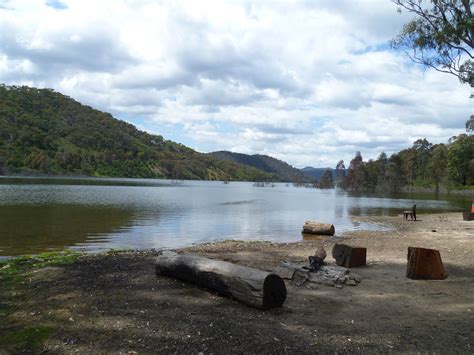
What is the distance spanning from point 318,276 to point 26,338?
7493mm

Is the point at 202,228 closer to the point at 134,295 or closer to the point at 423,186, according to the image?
the point at 134,295

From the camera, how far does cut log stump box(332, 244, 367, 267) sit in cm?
1376

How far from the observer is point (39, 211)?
37.7m

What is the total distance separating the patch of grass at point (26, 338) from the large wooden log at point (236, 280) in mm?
3492

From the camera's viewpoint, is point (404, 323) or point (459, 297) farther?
point (459, 297)

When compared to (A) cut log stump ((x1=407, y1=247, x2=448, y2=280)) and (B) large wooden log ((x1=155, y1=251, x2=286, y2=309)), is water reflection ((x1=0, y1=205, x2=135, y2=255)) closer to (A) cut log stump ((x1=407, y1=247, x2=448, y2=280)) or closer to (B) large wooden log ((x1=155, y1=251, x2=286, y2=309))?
(B) large wooden log ((x1=155, y1=251, x2=286, y2=309))

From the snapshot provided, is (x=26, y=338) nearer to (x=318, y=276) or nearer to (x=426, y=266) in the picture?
(x=318, y=276)

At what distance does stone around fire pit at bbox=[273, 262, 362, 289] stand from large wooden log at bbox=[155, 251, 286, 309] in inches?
104

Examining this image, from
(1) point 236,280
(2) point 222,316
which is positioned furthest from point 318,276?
(2) point 222,316

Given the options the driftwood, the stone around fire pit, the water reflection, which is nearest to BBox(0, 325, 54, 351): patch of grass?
the stone around fire pit

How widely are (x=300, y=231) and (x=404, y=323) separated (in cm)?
2233

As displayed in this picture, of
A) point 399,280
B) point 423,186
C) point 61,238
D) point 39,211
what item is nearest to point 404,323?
point 399,280

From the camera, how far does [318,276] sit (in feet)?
36.7

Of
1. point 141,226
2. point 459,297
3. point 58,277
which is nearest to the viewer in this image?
point 459,297
